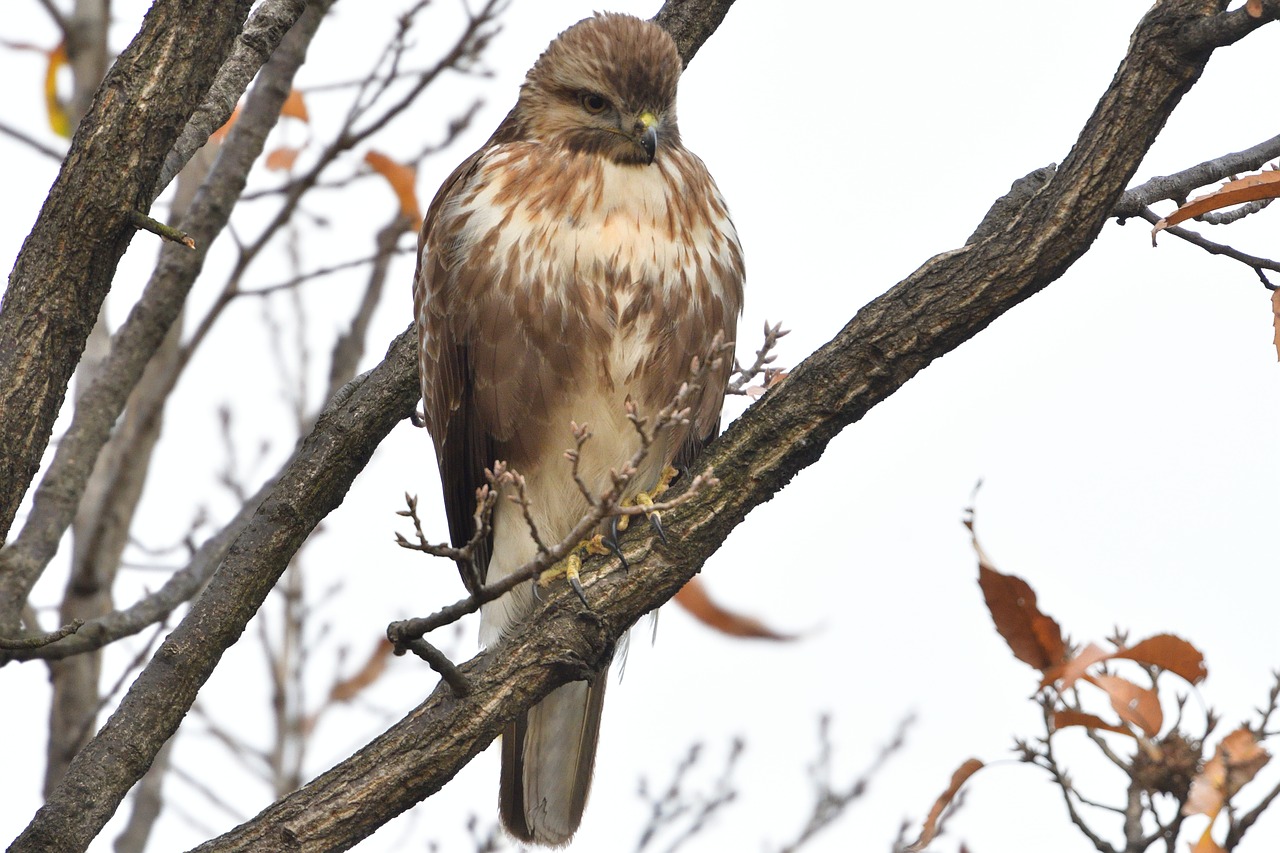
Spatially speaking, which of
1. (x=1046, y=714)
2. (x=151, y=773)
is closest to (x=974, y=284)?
(x=1046, y=714)

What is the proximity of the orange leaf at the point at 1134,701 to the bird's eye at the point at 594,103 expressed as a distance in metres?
2.28

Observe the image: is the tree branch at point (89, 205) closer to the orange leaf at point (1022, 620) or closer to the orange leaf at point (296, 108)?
the orange leaf at point (1022, 620)

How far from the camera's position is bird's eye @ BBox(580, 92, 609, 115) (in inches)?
173

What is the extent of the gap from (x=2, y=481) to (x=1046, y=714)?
208 cm

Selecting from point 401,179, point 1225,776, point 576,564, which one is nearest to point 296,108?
point 401,179

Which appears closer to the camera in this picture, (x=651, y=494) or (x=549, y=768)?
(x=651, y=494)

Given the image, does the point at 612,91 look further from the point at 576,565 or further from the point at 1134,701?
the point at 1134,701

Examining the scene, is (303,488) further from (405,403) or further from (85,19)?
(85,19)

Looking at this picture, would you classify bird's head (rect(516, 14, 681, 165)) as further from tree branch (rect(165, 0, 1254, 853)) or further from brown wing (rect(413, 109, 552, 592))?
tree branch (rect(165, 0, 1254, 853))

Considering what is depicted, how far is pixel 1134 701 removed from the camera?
2912mm

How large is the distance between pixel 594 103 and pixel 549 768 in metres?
2.01

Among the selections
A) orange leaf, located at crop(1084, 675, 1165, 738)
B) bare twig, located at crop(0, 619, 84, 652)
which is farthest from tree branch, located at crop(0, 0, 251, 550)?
orange leaf, located at crop(1084, 675, 1165, 738)

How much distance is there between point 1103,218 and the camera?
3.04 m

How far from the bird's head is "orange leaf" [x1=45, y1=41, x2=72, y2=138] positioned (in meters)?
1.86
